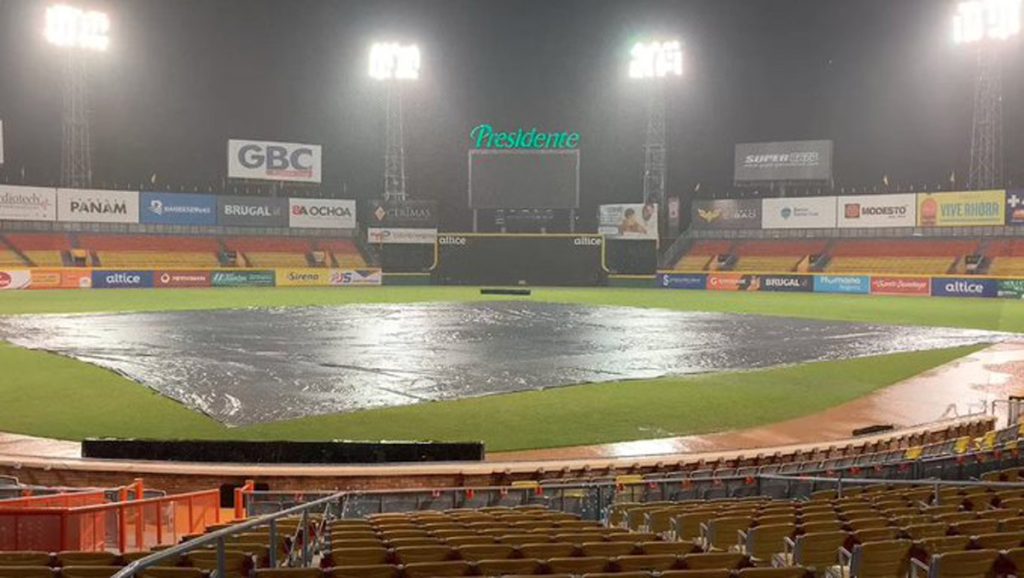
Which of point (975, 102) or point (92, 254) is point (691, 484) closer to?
point (975, 102)

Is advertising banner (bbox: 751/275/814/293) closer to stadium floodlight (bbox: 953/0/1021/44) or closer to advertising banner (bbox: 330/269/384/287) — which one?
stadium floodlight (bbox: 953/0/1021/44)

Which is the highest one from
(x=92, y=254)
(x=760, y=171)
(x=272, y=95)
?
(x=272, y=95)

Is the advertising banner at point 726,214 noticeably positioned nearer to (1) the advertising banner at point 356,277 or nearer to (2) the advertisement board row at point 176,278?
(1) the advertising banner at point 356,277

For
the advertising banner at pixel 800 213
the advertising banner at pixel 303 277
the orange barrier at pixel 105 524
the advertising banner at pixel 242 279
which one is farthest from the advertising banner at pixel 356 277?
the orange barrier at pixel 105 524

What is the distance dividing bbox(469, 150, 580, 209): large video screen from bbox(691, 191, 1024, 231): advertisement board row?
13.1 meters

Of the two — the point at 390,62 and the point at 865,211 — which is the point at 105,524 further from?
the point at 865,211

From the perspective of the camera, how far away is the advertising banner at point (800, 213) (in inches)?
2825

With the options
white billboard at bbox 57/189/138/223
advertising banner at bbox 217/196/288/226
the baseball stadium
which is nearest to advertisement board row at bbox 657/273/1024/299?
the baseball stadium

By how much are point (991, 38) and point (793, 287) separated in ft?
75.2

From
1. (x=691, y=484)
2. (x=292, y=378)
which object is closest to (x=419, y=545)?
(x=691, y=484)

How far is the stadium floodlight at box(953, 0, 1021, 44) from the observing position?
5834 centimetres

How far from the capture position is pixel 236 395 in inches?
805

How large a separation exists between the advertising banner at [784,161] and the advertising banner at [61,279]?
53.9m

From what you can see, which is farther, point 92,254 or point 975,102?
point 92,254
